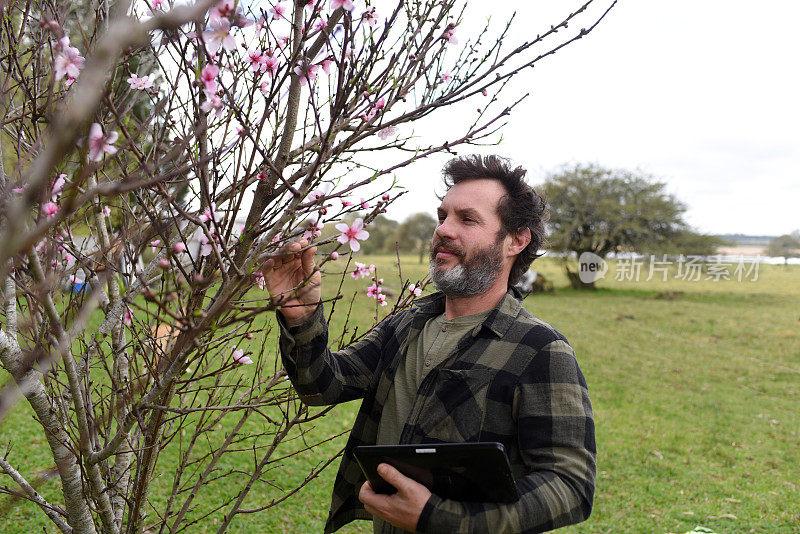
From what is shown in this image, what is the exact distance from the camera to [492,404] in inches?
73.7

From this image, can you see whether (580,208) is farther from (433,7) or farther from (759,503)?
(433,7)

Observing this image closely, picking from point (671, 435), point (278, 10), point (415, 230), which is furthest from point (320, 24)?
point (415, 230)

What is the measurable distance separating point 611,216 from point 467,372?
28.6m

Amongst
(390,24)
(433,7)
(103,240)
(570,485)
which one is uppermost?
(433,7)

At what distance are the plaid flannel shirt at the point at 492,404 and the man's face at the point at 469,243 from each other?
158 millimetres

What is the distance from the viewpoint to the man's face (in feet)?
7.10

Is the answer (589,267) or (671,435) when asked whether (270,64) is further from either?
(589,267)

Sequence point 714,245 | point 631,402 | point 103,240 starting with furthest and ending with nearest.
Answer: point 714,245 < point 631,402 < point 103,240

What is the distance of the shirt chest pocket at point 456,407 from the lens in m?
1.87

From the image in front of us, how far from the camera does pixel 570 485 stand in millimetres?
1635

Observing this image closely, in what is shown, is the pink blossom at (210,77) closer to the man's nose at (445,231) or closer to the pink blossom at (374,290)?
the man's nose at (445,231)

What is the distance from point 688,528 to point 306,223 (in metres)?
5.51

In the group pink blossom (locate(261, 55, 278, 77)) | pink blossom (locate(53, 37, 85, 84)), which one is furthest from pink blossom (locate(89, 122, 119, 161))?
pink blossom (locate(261, 55, 278, 77))

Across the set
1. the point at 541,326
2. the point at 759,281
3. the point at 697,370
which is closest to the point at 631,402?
the point at 697,370
